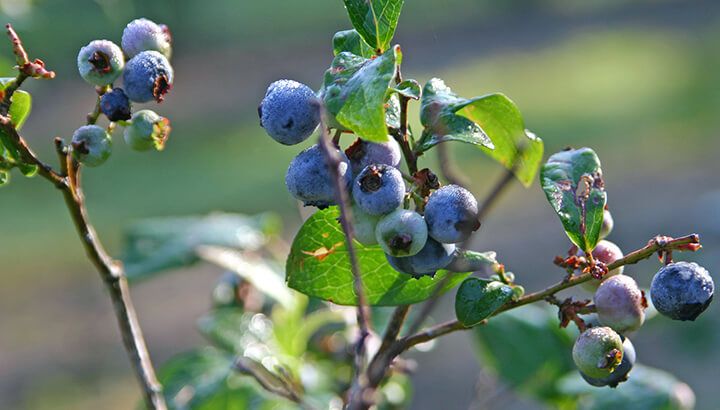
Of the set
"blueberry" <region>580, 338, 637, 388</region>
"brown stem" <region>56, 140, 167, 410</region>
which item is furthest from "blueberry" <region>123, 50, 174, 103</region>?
"blueberry" <region>580, 338, 637, 388</region>

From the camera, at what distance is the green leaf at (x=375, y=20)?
0.99 metres

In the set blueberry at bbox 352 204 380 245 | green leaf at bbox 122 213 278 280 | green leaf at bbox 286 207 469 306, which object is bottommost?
green leaf at bbox 122 213 278 280

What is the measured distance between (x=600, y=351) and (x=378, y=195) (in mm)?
298

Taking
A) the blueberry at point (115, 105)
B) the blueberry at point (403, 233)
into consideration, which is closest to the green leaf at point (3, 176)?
the blueberry at point (115, 105)

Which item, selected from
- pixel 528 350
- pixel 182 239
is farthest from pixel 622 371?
pixel 182 239

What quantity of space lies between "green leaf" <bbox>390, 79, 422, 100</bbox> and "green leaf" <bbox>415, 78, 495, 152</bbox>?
6 centimetres

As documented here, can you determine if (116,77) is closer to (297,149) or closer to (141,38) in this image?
(141,38)

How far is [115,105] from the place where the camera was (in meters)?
1.04

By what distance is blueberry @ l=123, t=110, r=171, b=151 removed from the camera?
110cm

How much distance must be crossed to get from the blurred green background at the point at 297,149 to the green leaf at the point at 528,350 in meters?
0.10

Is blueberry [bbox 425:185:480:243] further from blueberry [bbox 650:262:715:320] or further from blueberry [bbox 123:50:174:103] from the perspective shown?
blueberry [bbox 123:50:174:103]

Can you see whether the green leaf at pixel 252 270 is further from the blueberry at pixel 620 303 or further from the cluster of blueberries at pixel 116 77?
the blueberry at pixel 620 303

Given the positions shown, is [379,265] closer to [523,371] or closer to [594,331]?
[594,331]

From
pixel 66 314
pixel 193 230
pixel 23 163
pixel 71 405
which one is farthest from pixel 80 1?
pixel 23 163
